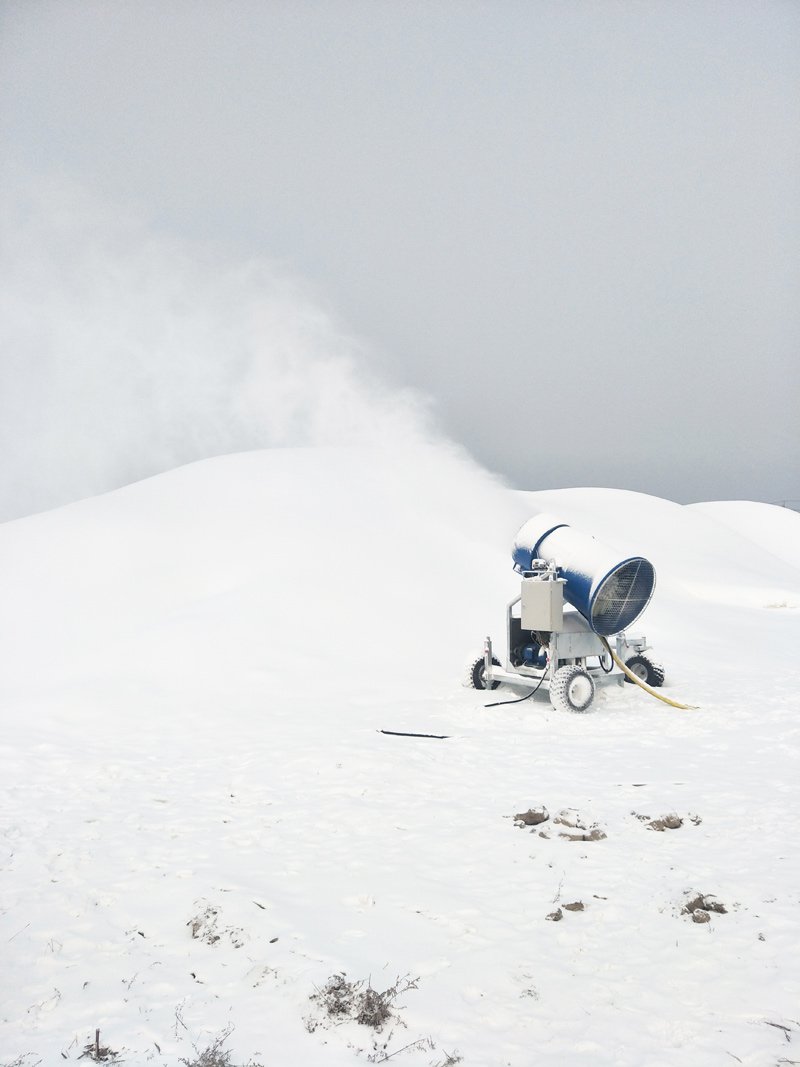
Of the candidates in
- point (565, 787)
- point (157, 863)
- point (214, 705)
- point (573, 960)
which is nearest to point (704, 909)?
point (573, 960)

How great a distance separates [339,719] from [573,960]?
5650 millimetres

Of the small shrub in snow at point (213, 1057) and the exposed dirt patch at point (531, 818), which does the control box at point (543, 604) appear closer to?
the exposed dirt patch at point (531, 818)

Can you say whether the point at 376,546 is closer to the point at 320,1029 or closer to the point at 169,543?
the point at 169,543

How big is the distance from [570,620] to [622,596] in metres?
0.84

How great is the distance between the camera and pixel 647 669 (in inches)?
443

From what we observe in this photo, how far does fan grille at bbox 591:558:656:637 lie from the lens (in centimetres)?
1012

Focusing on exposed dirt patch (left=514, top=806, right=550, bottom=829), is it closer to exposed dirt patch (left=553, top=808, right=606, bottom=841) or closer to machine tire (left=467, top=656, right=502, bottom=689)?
exposed dirt patch (left=553, top=808, right=606, bottom=841)

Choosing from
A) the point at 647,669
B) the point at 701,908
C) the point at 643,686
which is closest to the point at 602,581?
the point at 643,686

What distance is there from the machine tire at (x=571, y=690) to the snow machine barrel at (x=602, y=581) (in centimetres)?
87

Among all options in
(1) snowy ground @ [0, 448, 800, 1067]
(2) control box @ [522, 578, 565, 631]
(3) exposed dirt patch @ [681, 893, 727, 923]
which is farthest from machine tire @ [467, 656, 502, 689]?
(3) exposed dirt patch @ [681, 893, 727, 923]

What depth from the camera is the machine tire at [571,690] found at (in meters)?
9.48

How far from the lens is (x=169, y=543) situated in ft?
59.7

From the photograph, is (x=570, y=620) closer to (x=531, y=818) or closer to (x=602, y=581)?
(x=602, y=581)

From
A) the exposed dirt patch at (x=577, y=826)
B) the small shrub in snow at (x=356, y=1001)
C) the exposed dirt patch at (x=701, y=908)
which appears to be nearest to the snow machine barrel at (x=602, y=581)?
the exposed dirt patch at (x=577, y=826)
